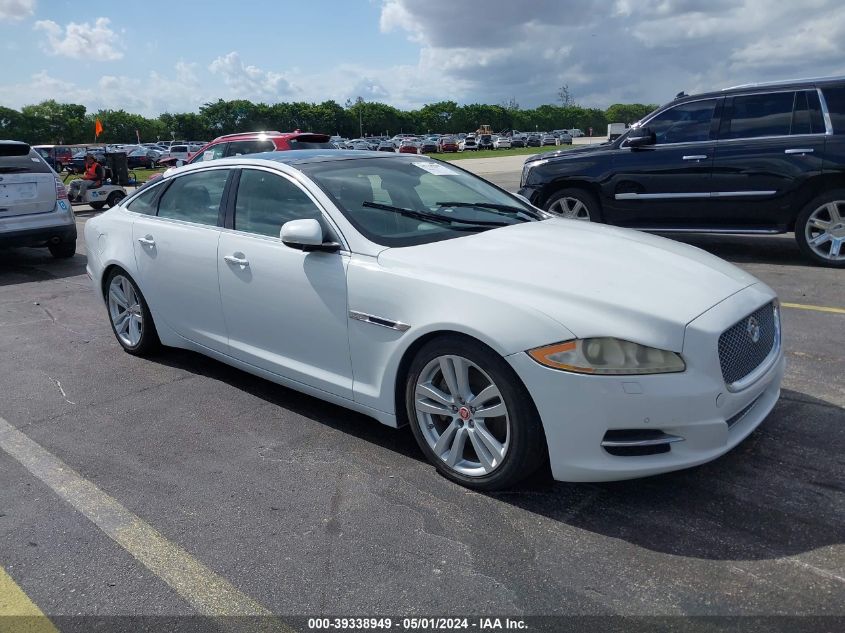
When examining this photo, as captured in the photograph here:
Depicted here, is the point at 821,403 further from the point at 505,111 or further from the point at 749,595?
the point at 505,111

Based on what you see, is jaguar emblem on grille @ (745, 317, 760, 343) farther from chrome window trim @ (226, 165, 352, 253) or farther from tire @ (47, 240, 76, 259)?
tire @ (47, 240, 76, 259)

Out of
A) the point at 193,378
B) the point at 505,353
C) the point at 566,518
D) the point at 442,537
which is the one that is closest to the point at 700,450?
the point at 566,518

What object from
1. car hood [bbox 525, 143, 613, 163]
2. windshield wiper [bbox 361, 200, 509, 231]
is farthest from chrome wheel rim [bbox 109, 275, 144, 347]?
car hood [bbox 525, 143, 613, 163]

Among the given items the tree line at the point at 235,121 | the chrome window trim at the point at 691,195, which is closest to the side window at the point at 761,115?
the chrome window trim at the point at 691,195

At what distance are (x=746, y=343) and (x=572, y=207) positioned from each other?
5.99m

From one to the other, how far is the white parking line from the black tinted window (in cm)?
747

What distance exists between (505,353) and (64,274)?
26.2 ft

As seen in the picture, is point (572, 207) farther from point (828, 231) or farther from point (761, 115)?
point (828, 231)

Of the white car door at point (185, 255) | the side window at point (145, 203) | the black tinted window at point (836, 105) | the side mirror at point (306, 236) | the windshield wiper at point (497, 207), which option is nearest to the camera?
A: the side mirror at point (306, 236)

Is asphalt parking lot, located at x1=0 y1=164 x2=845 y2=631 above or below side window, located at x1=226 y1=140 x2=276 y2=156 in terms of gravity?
below

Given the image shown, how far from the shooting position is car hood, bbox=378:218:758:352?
286cm

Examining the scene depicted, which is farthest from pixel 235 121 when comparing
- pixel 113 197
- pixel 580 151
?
pixel 580 151

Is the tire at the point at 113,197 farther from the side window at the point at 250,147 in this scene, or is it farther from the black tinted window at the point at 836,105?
the black tinted window at the point at 836,105

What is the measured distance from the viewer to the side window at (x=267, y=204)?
4.02 metres
